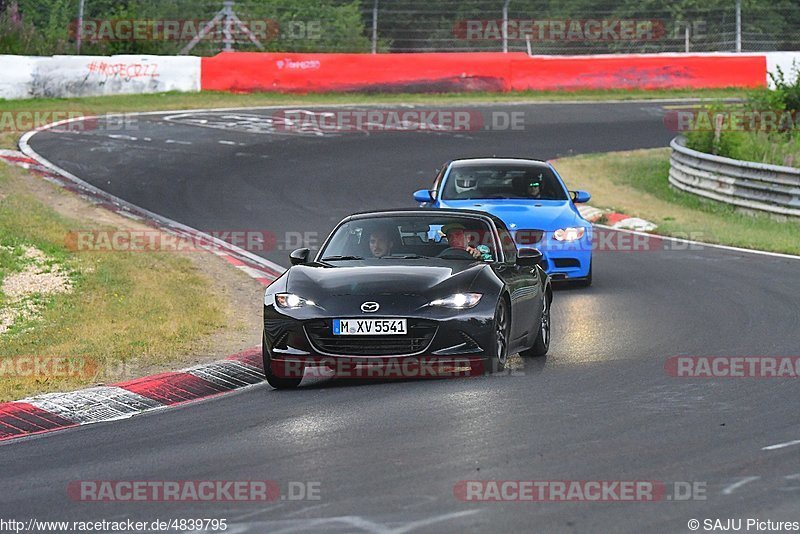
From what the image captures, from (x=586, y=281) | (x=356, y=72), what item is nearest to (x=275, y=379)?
(x=586, y=281)

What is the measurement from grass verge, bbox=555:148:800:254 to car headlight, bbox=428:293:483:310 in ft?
34.3

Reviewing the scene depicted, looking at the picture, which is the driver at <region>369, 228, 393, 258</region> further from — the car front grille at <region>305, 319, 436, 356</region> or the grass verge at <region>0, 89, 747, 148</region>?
the grass verge at <region>0, 89, 747, 148</region>

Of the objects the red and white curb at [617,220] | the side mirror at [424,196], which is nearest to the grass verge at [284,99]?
the red and white curb at [617,220]

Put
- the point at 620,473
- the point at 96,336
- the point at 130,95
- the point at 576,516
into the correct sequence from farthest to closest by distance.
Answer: the point at 130,95, the point at 96,336, the point at 620,473, the point at 576,516

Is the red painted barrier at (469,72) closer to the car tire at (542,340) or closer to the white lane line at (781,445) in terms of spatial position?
the car tire at (542,340)

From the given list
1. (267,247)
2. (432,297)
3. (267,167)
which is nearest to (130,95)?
(267,167)

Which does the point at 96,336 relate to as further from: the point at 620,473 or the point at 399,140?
the point at 399,140

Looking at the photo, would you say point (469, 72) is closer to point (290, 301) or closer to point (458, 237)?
point (458, 237)

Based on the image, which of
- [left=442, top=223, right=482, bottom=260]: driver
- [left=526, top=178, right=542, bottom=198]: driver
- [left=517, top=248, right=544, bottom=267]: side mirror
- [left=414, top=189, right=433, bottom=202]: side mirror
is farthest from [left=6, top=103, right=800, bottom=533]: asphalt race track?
[left=414, top=189, right=433, bottom=202]: side mirror

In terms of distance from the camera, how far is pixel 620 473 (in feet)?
22.6

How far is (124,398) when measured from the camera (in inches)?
381

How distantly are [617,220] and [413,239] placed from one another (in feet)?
41.6

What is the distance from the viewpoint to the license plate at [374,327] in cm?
978

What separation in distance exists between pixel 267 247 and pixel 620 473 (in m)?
12.4
